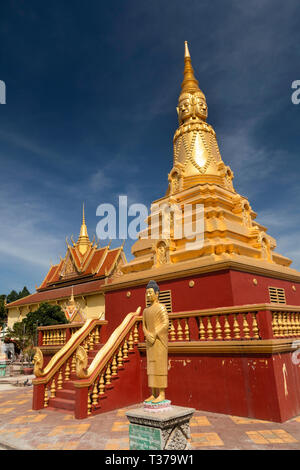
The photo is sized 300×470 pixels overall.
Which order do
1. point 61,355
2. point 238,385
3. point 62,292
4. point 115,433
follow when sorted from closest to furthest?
point 115,433 → point 238,385 → point 61,355 → point 62,292

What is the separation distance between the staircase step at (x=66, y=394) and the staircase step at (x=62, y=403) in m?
0.13

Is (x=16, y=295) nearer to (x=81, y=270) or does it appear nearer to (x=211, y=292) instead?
(x=81, y=270)

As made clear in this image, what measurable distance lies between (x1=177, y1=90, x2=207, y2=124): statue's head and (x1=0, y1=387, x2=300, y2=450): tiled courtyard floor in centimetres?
1547

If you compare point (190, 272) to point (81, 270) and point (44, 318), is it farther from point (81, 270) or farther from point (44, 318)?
point (81, 270)

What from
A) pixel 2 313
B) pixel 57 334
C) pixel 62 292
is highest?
pixel 62 292

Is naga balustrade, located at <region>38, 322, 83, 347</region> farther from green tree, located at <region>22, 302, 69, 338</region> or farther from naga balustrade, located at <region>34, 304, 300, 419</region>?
green tree, located at <region>22, 302, 69, 338</region>

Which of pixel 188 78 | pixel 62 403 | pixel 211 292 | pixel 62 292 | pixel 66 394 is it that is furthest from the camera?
pixel 62 292

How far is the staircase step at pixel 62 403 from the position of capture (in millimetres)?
9169

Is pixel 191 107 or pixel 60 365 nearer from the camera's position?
pixel 60 365

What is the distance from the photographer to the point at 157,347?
6.00m

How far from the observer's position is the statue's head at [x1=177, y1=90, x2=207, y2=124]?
1886 centimetres

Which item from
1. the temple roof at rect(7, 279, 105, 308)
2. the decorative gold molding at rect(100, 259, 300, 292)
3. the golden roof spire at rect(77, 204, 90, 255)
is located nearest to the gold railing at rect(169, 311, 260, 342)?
the decorative gold molding at rect(100, 259, 300, 292)

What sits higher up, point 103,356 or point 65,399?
point 103,356

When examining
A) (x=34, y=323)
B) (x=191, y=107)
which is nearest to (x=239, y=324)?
(x=191, y=107)
